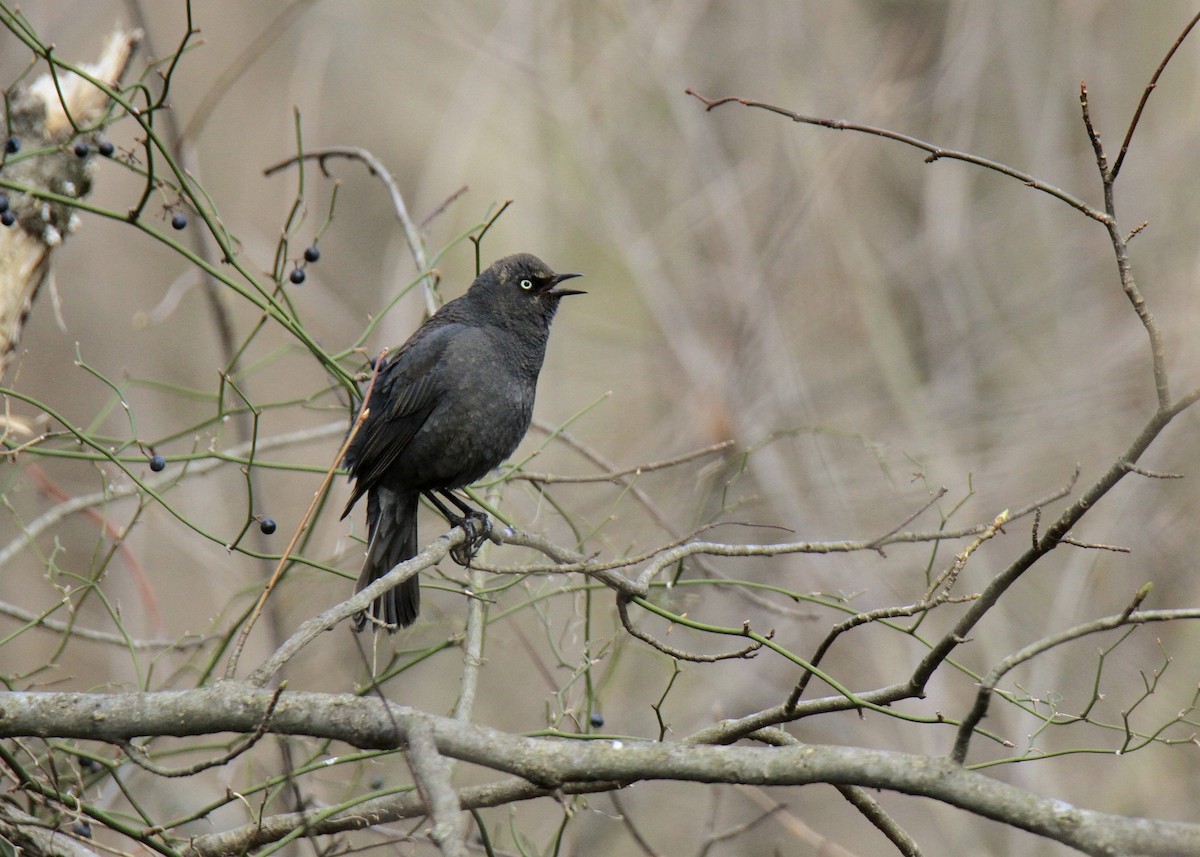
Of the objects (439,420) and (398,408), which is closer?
(439,420)

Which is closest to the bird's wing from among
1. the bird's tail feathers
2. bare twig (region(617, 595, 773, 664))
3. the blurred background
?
the bird's tail feathers

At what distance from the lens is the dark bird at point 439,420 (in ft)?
14.8

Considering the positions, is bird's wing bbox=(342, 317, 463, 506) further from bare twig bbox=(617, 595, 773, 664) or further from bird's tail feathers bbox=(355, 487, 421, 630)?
bare twig bbox=(617, 595, 773, 664)

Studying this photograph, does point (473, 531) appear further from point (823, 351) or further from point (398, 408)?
point (823, 351)

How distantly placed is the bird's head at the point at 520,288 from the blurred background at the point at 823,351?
1.69 metres

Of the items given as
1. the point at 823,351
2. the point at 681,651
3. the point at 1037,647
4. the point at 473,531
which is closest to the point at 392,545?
the point at 473,531

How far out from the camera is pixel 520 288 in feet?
16.5

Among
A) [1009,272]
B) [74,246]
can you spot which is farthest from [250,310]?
[1009,272]

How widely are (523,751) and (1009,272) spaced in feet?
21.7

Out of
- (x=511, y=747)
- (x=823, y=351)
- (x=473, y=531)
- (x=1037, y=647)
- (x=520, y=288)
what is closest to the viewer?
(x=1037, y=647)

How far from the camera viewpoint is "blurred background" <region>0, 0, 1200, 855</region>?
7.07 metres

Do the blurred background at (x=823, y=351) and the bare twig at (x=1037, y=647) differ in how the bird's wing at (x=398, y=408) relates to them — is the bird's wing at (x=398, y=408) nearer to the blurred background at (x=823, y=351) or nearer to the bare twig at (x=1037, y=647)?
the blurred background at (x=823, y=351)

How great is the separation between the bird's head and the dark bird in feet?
0.07

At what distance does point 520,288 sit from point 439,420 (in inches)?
32.7
